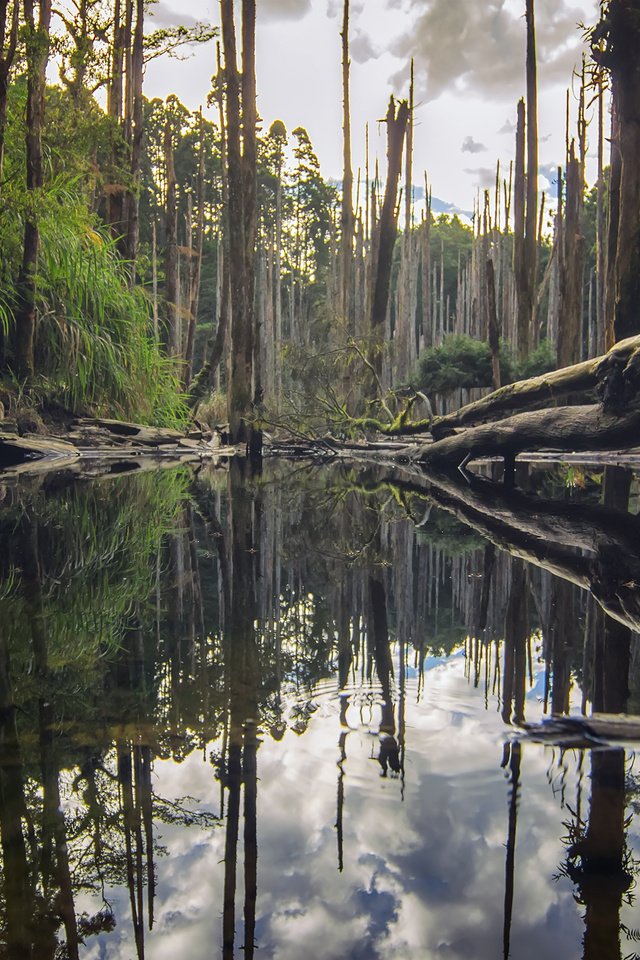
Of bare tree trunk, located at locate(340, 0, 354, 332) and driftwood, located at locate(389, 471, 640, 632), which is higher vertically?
bare tree trunk, located at locate(340, 0, 354, 332)

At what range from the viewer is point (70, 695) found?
221 cm

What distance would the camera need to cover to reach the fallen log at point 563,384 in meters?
7.38

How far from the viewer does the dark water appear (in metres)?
1.22

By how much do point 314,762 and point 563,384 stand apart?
7.35 m

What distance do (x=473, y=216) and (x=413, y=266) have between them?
9.36 metres

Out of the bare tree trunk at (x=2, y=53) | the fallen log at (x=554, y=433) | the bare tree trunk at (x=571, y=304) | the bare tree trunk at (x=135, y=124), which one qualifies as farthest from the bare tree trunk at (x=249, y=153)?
the bare tree trunk at (x=571, y=304)

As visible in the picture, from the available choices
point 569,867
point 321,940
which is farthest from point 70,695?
point 569,867

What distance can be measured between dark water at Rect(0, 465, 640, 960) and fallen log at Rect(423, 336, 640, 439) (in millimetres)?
3686

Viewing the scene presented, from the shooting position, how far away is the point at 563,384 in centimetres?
850

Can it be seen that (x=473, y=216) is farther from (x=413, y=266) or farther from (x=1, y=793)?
(x=1, y=793)

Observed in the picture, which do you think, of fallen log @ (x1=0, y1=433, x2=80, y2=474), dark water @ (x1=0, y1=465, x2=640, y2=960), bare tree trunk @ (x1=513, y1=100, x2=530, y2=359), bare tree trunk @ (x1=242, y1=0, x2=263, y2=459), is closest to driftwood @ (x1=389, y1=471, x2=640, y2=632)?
dark water @ (x1=0, y1=465, x2=640, y2=960)

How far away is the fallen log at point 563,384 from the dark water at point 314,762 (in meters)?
3.69

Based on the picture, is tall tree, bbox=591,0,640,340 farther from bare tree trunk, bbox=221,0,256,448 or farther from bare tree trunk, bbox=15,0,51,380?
bare tree trunk, bbox=15,0,51,380

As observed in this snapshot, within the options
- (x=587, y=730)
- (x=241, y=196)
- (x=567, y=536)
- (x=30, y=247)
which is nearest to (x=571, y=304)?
(x=241, y=196)
